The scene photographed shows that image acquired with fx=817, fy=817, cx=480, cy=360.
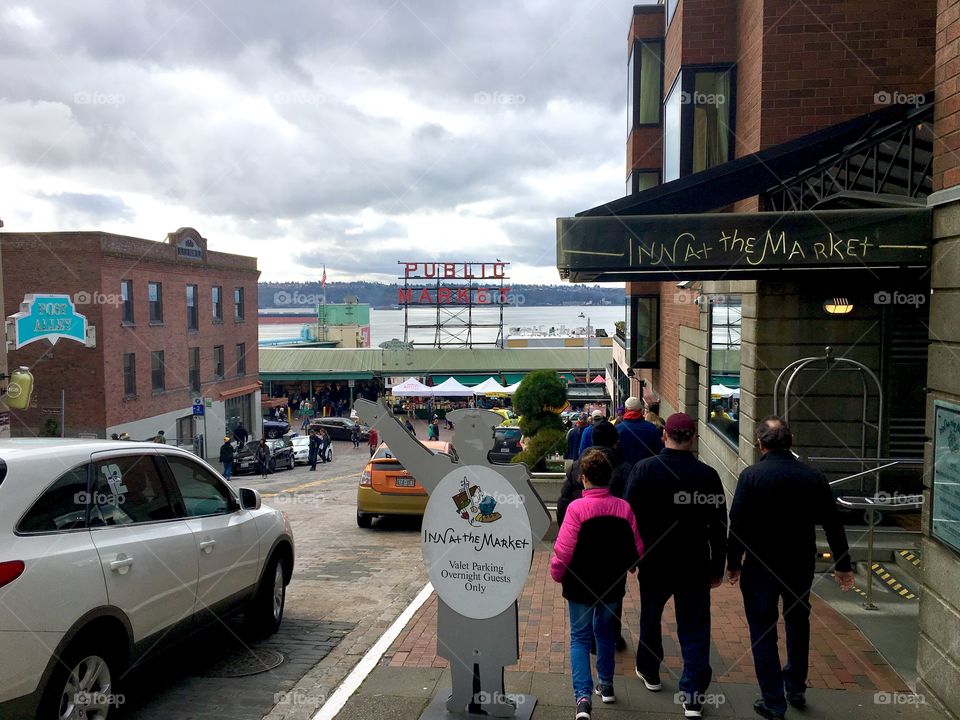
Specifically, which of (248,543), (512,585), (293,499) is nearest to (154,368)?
(293,499)

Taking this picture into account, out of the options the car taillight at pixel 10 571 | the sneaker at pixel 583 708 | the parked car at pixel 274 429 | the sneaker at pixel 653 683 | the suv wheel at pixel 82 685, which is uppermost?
the car taillight at pixel 10 571

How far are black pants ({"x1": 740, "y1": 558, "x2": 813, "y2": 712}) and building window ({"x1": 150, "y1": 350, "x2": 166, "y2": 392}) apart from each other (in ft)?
106

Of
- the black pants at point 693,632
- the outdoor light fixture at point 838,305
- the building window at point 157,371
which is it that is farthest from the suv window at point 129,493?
the building window at point 157,371

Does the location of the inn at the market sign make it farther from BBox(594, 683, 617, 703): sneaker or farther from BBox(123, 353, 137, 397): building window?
BBox(123, 353, 137, 397): building window

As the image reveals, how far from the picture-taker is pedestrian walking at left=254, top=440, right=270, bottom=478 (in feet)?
91.4

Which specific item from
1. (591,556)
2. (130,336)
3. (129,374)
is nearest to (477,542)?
(591,556)

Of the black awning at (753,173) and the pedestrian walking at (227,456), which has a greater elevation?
the black awning at (753,173)

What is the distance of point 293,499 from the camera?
17359mm

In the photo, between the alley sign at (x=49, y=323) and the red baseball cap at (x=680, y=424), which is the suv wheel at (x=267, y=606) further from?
the alley sign at (x=49, y=323)

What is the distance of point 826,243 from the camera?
244 inches

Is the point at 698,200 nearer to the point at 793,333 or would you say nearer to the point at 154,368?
the point at 793,333

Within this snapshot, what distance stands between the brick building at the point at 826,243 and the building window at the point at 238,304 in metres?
31.3

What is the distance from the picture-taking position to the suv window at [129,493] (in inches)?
194

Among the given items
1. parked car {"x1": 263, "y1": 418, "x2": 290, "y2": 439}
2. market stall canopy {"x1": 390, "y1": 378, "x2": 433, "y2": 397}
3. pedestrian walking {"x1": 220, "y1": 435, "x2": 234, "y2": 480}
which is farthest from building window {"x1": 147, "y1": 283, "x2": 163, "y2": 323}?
market stall canopy {"x1": 390, "y1": 378, "x2": 433, "y2": 397}
